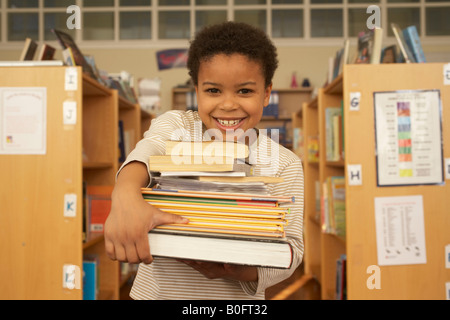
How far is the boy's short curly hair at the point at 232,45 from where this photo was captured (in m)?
0.89

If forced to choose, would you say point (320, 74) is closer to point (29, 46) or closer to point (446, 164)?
point (446, 164)

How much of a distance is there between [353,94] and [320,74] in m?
4.67

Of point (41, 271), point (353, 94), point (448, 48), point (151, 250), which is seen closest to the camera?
point (151, 250)

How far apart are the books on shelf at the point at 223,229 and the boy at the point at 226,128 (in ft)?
0.37

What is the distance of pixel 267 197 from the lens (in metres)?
0.63

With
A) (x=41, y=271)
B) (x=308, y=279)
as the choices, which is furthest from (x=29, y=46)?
(x=308, y=279)

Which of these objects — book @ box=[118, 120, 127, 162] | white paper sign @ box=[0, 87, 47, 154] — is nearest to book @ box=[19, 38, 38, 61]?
white paper sign @ box=[0, 87, 47, 154]

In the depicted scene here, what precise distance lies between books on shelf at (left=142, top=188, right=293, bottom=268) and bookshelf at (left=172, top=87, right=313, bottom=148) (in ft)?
18.1

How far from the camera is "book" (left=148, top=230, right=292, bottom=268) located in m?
0.61

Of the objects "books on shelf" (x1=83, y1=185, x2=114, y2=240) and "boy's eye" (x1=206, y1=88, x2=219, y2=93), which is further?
"books on shelf" (x1=83, y1=185, x2=114, y2=240)

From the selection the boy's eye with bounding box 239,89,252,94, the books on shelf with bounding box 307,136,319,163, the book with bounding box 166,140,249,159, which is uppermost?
the books on shelf with bounding box 307,136,319,163

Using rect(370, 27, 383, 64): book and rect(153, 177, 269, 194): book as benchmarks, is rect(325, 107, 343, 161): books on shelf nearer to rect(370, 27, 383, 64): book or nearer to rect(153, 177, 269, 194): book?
rect(370, 27, 383, 64): book

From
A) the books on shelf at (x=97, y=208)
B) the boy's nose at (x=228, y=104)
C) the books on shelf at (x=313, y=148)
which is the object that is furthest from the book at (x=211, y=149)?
the books on shelf at (x=313, y=148)

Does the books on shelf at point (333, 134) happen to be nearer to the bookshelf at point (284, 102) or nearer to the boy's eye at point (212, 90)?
the boy's eye at point (212, 90)
